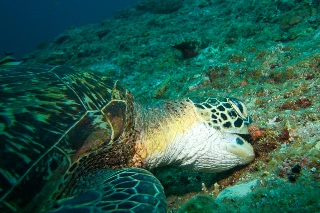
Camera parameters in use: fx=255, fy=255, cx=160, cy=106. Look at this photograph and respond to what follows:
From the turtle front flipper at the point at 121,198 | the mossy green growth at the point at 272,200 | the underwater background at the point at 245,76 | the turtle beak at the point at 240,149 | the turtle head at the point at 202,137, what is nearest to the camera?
the turtle front flipper at the point at 121,198

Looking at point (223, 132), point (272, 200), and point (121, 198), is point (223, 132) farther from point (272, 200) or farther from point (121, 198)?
point (121, 198)

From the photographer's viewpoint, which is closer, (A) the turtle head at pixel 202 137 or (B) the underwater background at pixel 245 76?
(B) the underwater background at pixel 245 76

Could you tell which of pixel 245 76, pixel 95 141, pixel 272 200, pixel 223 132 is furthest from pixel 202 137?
pixel 245 76

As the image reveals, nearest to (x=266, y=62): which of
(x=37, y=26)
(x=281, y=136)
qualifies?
(x=281, y=136)

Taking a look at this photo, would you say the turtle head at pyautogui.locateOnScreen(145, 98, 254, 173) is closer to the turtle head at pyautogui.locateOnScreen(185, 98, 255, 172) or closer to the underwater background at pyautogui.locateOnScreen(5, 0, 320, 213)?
the turtle head at pyautogui.locateOnScreen(185, 98, 255, 172)

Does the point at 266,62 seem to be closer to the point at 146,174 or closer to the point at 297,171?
the point at 297,171

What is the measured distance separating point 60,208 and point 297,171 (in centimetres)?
153

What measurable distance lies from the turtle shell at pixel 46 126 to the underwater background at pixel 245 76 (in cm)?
83

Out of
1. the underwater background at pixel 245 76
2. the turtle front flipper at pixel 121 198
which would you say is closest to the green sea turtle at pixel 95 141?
→ the turtle front flipper at pixel 121 198

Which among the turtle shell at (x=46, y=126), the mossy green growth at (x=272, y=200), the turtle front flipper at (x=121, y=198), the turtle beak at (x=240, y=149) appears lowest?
the turtle beak at (x=240, y=149)

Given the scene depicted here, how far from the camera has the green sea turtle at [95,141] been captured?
147 cm

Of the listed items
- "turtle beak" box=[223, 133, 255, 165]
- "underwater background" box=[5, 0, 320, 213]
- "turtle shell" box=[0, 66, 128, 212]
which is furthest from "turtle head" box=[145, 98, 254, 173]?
"turtle shell" box=[0, 66, 128, 212]

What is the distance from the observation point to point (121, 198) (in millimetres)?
1417

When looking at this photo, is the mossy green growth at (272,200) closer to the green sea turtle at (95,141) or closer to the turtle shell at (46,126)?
the green sea turtle at (95,141)
